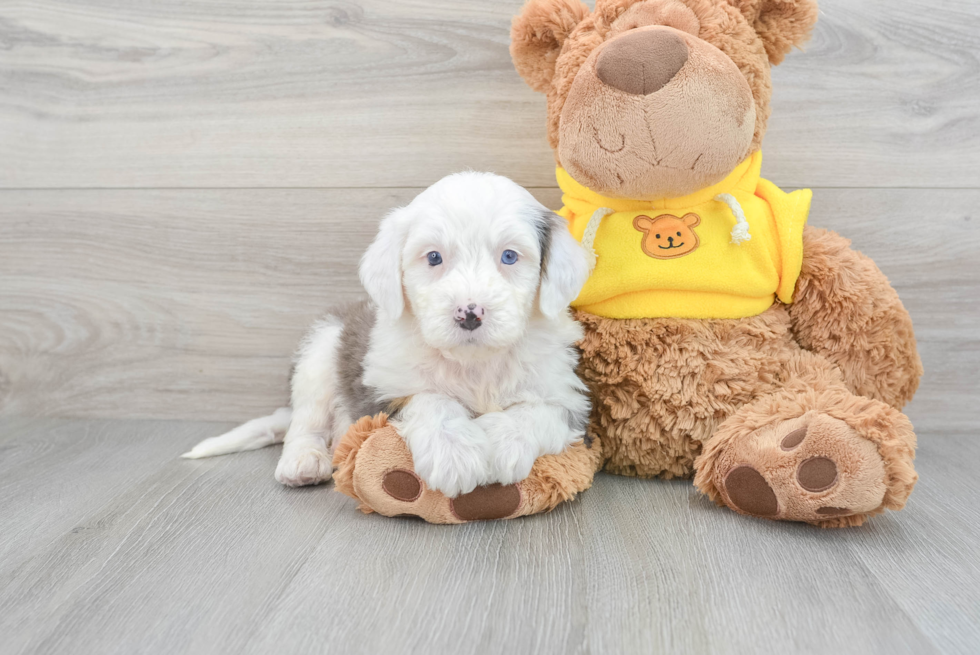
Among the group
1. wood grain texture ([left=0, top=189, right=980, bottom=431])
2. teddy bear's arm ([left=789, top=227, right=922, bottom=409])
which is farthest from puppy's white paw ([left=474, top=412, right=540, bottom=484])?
wood grain texture ([left=0, top=189, right=980, bottom=431])

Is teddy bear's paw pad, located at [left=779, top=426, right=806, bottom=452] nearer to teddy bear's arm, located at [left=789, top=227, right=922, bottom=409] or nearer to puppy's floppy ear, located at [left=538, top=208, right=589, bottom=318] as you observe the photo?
teddy bear's arm, located at [left=789, top=227, right=922, bottom=409]

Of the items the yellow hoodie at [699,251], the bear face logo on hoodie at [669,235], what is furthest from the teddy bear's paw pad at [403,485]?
the bear face logo on hoodie at [669,235]

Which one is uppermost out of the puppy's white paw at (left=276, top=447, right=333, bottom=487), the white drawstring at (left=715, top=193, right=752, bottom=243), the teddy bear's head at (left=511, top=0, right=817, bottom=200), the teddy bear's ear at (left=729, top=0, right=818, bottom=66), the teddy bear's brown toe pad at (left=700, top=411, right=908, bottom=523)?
the teddy bear's ear at (left=729, top=0, right=818, bottom=66)

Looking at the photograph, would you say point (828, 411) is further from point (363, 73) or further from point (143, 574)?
point (363, 73)

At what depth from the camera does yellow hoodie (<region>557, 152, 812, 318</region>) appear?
4.70ft

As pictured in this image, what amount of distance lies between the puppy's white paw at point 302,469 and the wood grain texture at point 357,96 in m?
0.78

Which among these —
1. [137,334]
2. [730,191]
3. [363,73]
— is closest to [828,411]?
[730,191]

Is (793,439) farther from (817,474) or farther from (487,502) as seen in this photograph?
(487,502)

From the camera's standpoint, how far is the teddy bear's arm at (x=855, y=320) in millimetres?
1475

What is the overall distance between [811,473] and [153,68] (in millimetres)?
1934

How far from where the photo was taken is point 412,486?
130 centimetres

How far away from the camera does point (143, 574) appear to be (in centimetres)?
117

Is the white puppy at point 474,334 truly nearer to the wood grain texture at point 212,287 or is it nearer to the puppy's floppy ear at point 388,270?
the puppy's floppy ear at point 388,270

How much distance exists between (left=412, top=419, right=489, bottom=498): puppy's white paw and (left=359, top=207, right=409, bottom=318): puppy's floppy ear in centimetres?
27
